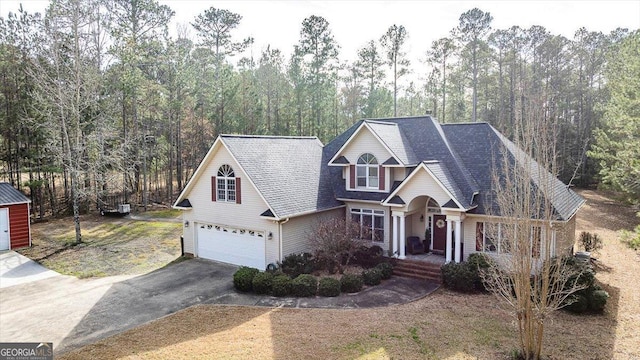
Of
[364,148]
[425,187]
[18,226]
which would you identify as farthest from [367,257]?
[18,226]

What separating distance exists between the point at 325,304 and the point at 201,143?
29.0 metres

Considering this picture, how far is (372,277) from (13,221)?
67.3 ft

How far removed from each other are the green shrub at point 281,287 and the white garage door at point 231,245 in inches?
113

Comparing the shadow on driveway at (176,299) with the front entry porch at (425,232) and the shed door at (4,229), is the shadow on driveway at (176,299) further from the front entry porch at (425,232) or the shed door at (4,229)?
the shed door at (4,229)

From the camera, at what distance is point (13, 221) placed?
889 inches

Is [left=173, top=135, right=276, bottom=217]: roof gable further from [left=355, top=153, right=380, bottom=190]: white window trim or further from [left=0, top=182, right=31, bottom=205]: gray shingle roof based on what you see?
[left=0, top=182, right=31, bottom=205]: gray shingle roof

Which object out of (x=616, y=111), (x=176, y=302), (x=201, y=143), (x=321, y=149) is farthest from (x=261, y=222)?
(x=201, y=143)

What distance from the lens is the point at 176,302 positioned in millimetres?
14305

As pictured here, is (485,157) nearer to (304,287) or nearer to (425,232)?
(425,232)

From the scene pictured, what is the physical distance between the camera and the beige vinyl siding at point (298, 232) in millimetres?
17453

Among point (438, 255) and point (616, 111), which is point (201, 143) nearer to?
point (438, 255)

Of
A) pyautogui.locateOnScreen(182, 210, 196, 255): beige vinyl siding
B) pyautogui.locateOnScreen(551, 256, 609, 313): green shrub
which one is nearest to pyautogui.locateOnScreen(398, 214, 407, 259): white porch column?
pyautogui.locateOnScreen(551, 256, 609, 313): green shrub

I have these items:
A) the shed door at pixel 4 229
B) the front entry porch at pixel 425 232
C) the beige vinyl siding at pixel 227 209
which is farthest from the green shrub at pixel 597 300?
the shed door at pixel 4 229

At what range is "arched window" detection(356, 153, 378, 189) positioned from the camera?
19.5m
